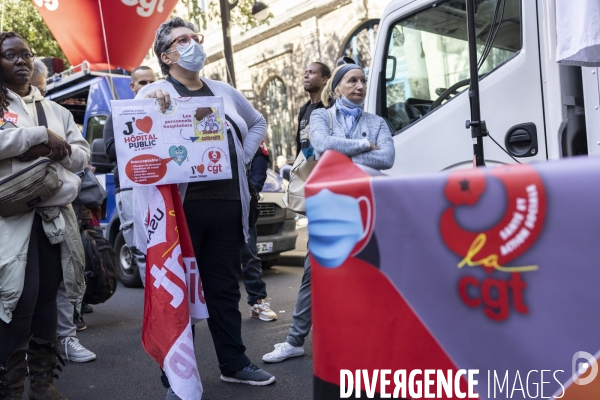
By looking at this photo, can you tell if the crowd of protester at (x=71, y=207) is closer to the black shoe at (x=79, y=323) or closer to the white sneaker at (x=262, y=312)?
the white sneaker at (x=262, y=312)

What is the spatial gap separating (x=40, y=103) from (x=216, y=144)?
3.20 feet

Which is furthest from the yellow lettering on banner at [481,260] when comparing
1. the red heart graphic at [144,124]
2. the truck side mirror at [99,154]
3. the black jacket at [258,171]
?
the truck side mirror at [99,154]

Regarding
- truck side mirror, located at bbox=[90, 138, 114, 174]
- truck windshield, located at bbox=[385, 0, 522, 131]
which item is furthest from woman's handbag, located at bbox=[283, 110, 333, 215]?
truck side mirror, located at bbox=[90, 138, 114, 174]

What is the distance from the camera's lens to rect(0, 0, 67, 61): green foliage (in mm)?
17625

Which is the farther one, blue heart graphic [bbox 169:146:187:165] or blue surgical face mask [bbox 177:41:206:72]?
blue surgical face mask [bbox 177:41:206:72]

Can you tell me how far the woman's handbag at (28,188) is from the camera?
9.72 feet

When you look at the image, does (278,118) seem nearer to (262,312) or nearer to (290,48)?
(290,48)

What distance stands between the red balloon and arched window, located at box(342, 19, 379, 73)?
574 centimetres

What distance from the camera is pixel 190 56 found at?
3.30 m

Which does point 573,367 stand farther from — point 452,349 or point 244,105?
point 244,105

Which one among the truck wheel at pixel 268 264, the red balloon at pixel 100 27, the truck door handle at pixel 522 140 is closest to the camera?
the truck door handle at pixel 522 140

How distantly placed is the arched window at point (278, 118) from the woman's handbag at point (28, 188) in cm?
1548

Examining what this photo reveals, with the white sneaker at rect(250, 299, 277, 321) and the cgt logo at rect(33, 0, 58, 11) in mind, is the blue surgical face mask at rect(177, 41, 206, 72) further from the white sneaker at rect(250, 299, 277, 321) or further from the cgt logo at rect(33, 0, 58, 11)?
the cgt logo at rect(33, 0, 58, 11)

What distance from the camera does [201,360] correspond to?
4250 millimetres
